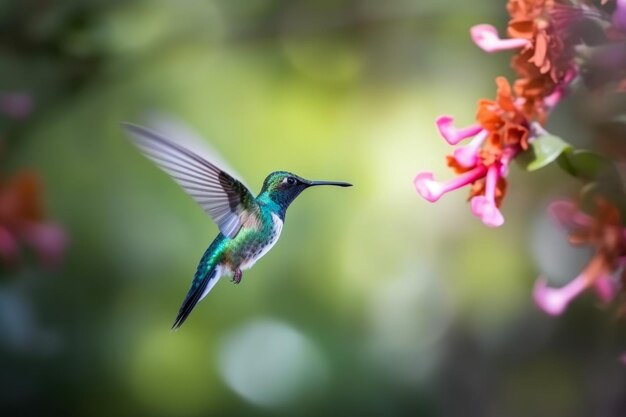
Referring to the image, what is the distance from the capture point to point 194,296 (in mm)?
471

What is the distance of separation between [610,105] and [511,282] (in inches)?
11.3

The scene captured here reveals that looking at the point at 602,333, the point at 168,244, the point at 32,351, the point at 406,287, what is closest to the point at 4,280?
the point at 32,351

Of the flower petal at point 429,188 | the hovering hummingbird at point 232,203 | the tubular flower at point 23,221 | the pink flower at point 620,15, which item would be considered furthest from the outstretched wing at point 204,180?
the tubular flower at point 23,221

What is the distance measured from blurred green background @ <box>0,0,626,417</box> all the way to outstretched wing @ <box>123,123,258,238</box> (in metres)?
0.54

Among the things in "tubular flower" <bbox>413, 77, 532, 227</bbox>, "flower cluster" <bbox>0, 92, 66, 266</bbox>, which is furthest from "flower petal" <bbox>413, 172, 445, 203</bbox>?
"flower cluster" <bbox>0, 92, 66, 266</bbox>

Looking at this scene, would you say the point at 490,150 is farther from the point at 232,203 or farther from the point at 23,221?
the point at 23,221

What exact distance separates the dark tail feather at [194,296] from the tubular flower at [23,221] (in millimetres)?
421

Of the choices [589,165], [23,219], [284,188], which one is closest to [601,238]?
[589,165]

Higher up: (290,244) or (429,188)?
(429,188)

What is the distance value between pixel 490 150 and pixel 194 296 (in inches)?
7.3

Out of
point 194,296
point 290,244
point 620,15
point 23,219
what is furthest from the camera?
point 290,244

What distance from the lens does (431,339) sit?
3.42 feet

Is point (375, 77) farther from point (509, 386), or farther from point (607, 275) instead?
point (607, 275)

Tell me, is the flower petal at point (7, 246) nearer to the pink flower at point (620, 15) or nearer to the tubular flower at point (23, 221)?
the tubular flower at point (23, 221)
